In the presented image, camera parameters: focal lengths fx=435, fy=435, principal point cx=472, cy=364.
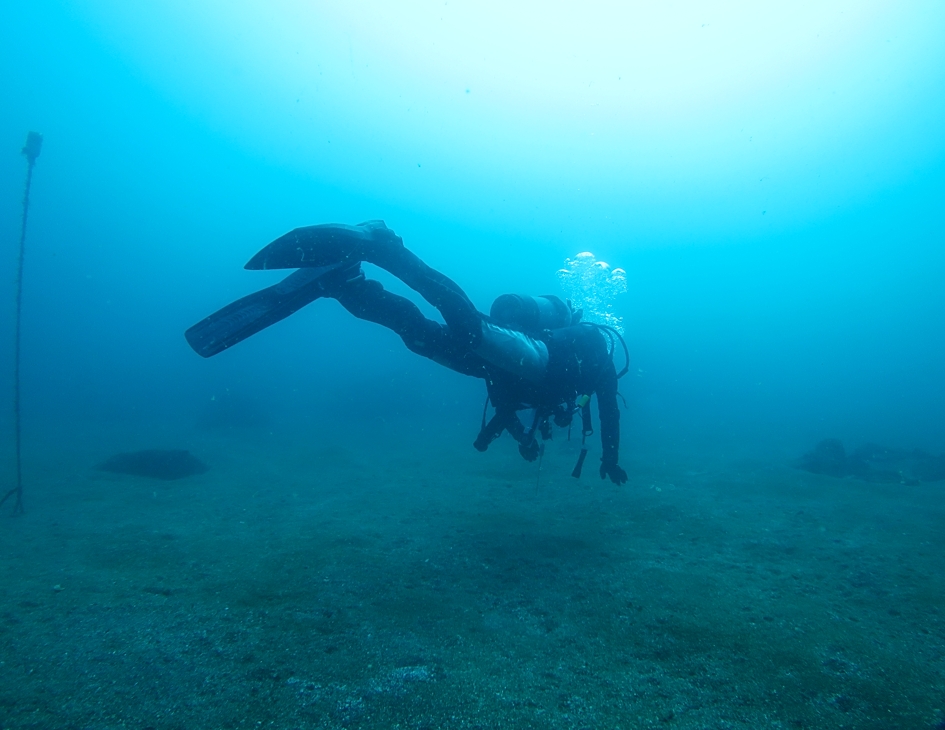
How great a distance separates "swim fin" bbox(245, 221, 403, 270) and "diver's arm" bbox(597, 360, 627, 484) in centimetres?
360

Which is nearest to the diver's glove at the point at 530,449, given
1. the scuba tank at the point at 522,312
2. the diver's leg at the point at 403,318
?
the scuba tank at the point at 522,312

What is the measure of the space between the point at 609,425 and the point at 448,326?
8.86 feet

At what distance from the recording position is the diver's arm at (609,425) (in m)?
5.98

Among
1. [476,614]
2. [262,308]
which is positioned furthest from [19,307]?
[476,614]

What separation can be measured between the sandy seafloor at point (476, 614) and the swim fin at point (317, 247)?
3.43 m

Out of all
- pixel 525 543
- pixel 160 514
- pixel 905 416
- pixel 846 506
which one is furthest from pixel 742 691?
pixel 905 416

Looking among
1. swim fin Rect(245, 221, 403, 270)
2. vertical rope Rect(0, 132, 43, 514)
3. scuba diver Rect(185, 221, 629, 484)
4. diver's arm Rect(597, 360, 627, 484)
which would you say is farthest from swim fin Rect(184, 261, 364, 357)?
vertical rope Rect(0, 132, 43, 514)

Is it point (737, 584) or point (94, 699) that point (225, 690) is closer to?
point (94, 699)

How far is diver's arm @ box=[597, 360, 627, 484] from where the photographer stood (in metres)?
5.98

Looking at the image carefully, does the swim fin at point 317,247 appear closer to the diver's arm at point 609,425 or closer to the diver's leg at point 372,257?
the diver's leg at point 372,257

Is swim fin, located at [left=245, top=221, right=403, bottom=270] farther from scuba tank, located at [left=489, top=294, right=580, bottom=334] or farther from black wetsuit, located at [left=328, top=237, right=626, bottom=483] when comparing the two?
scuba tank, located at [left=489, top=294, right=580, bottom=334]

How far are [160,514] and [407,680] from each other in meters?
7.19

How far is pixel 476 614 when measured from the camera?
4.22m

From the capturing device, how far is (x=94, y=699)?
2795mm
